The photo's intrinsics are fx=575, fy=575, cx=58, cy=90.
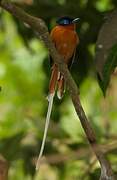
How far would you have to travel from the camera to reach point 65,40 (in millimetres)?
2238

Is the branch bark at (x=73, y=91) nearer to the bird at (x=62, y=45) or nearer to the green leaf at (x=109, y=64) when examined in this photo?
the green leaf at (x=109, y=64)

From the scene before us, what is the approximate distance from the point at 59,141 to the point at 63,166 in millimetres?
137

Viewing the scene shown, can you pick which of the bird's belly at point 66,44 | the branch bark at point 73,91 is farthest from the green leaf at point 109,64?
the bird's belly at point 66,44

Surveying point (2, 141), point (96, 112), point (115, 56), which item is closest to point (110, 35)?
point (115, 56)

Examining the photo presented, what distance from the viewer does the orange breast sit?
219cm

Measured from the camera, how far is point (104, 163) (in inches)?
65.3

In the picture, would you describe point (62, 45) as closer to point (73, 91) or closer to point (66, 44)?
point (66, 44)

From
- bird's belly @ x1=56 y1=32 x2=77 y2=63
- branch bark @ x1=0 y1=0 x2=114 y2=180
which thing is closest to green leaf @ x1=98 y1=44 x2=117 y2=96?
branch bark @ x1=0 y1=0 x2=114 y2=180

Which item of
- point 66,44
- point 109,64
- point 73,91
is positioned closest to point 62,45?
point 66,44

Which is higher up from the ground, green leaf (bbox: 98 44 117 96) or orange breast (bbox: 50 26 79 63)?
green leaf (bbox: 98 44 117 96)

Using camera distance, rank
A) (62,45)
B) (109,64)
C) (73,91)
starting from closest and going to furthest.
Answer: (73,91) < (109,64) < (62,45)

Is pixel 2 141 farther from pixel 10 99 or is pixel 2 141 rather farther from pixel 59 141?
pixel 10 99

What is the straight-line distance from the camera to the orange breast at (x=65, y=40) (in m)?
2.19

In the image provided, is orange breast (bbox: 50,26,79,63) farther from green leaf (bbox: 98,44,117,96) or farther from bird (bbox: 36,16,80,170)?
green leaf (bbox: 98,44,117,96)
